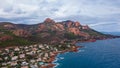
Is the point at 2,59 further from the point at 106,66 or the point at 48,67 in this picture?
the point at 106,66

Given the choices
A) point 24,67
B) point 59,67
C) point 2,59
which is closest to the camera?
point 24,67

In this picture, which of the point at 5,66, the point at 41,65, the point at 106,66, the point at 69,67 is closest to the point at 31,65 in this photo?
the point at 41,65

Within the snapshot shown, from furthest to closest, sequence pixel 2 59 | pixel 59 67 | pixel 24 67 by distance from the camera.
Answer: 1. pixel 2 59
2. pixel 59 67
3. pixel 24 67

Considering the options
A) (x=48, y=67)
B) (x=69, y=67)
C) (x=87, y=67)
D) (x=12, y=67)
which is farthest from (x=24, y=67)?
(x=87, y=67)

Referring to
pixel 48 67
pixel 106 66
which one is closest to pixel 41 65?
pixel 48 67

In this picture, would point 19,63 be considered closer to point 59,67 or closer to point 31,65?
point 31,65

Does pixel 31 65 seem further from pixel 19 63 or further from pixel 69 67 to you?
pixel 69 67

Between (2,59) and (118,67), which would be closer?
(118,67)

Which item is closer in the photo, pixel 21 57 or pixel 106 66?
pixel 106 66
